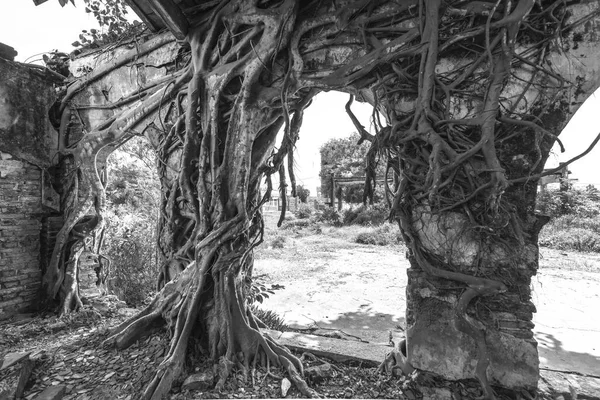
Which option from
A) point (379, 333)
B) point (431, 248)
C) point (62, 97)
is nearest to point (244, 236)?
point (431, 248)

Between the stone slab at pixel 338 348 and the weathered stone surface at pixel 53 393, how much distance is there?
1755 millimetres

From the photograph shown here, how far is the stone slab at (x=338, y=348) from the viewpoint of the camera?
2.74m

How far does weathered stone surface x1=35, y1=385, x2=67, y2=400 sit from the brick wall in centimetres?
240

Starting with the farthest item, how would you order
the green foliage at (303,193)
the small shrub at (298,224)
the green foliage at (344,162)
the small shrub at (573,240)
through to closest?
the green foliage at (303,193) < the green foliage at (344,162) < the small shrub at (298,224) < the small shrub at (573,240)

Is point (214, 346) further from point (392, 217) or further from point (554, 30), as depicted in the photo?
point (554, 30)

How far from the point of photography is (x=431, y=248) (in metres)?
2.17

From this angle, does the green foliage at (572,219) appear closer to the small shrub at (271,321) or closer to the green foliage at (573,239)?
the green foliage at (573,239)

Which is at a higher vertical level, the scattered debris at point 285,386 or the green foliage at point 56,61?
the green foliage at point 56,61

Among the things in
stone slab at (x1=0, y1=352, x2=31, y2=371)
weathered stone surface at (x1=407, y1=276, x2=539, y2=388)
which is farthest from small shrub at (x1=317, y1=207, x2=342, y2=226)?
stone slab at (x1=0, y1=352, x2=31, y2=371)

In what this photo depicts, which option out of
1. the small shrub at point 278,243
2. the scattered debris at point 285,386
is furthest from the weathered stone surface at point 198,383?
the small shrub at point 278,243

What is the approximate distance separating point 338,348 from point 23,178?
4.78m

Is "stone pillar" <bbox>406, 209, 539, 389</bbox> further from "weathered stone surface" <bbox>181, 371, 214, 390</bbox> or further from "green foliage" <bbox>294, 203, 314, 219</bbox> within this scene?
"green foliage" <bbox>294, 203, 314, 219</bbox>

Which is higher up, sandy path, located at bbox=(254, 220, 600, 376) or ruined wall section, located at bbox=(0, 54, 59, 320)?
ruined wall section, located at bbox=(0, 54, 59, 320)

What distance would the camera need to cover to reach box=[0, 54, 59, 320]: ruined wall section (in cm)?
402
